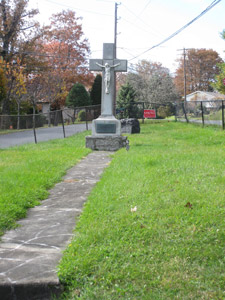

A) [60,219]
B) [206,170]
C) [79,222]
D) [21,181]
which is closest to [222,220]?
[79,222]

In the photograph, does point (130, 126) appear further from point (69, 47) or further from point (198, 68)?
point (198, 68)

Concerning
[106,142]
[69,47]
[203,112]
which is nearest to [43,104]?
[69,47]

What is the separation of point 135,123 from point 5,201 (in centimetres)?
1367

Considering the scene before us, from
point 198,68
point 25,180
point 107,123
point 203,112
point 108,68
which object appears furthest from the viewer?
point 198,68

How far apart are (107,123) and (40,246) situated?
9.08 metres

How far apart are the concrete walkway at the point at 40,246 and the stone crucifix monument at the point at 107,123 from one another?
19.2 ft

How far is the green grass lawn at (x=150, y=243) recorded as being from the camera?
9.64 ft

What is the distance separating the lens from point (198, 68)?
216 feet

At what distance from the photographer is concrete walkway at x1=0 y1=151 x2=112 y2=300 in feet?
9.69

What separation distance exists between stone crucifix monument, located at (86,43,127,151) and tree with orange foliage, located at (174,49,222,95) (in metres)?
53.4

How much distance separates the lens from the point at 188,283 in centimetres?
295

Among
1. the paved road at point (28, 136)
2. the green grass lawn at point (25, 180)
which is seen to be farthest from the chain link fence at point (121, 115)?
the green grass lawn at point (25, 180)

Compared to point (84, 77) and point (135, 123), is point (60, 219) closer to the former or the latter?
point (135, 123)

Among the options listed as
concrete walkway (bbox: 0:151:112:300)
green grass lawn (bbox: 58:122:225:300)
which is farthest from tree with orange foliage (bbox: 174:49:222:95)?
concrete walkway (bbox: 0:151:112:300)
